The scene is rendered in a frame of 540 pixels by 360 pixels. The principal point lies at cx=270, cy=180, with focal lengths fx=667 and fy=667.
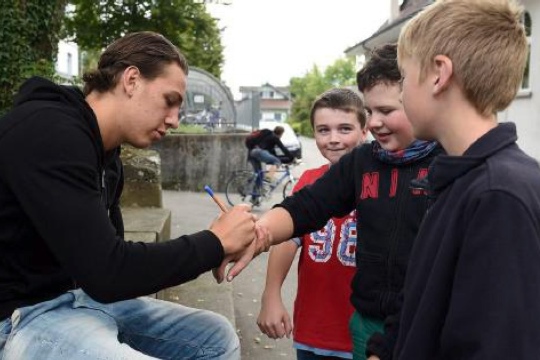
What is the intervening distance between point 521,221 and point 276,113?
4730 inches

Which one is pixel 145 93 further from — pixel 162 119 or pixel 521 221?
pixel 521 221

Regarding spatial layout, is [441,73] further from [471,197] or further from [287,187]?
[287,187]

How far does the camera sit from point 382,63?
2.29 metres

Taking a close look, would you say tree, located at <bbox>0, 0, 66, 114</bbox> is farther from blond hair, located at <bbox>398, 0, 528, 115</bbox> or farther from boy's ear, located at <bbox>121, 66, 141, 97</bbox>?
blond hair, located at <bbox>398, 0, 528, 115</bbox>

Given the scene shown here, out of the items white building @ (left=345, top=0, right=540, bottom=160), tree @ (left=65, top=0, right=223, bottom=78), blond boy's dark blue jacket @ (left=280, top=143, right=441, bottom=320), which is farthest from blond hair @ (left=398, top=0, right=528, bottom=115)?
white building @ (left=345, top=0, right=540, bottom=160)

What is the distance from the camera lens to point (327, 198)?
2434 mm

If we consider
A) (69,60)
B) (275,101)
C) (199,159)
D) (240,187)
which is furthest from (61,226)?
(275,101)

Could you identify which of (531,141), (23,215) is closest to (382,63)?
(23,215)

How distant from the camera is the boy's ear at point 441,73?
1562 mm

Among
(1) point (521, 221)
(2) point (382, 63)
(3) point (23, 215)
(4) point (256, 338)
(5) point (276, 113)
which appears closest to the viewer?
(1) point (521, 221)

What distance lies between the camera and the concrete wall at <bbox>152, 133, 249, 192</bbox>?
14.4 meters

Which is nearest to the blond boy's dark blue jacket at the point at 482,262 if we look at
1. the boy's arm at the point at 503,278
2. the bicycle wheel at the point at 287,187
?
the boy's arm at the point at 503,278

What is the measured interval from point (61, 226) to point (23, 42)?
217 inches

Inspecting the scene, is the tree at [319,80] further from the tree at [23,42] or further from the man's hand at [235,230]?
the man's hand at [235,230]
